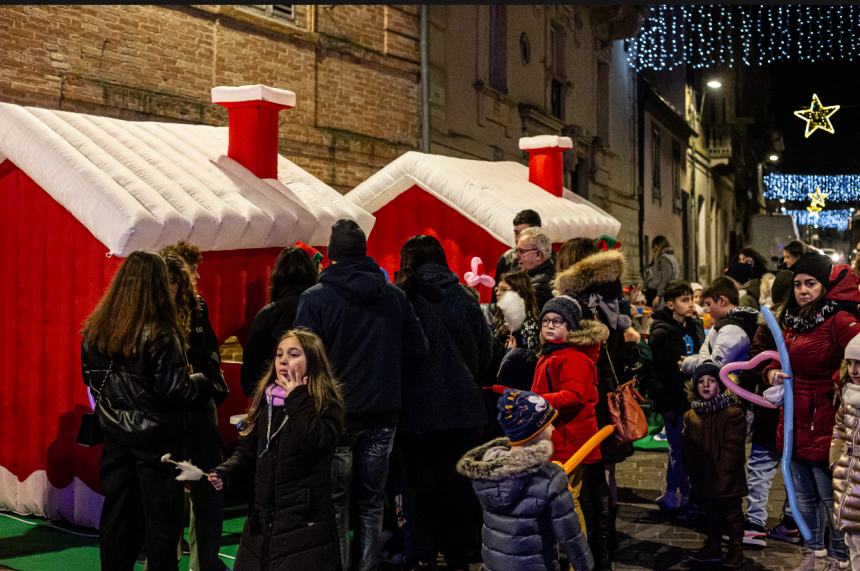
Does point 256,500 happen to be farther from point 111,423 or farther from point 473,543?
point 473,543

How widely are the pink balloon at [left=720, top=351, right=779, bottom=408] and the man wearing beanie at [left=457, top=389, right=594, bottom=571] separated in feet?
5.83

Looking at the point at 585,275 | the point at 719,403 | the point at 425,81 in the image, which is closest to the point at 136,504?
the point at 585,275

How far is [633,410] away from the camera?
572 cm

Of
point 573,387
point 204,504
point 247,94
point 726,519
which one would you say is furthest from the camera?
point 247,94

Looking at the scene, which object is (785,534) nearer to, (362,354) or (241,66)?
(362,354)

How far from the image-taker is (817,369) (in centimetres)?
543

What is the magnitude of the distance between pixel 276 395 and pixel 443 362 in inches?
57.1

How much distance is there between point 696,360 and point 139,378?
349cm

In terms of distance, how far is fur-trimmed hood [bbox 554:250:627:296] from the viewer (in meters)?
5.61

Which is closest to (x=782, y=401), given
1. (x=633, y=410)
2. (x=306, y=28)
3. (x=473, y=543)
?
(x=633, y=410)

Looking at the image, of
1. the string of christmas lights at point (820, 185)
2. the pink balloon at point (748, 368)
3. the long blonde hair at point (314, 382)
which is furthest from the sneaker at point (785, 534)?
the string of christmas lights at point (820, 185)

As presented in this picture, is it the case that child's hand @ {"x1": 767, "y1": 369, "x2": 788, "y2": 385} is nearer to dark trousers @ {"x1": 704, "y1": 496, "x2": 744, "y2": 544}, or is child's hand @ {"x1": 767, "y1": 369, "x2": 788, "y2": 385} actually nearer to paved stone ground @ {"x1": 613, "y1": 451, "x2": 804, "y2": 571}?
dark trousers @ {"x1": 704, "y1": 496, "x2": 744, "y2": 544}

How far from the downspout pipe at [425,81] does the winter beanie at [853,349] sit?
32.8ft

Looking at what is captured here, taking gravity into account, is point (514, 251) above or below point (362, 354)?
above
